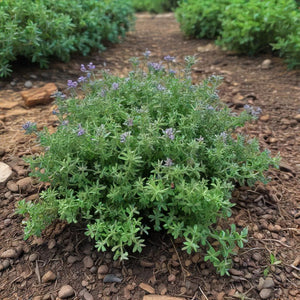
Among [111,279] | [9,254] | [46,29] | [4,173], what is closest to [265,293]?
[111,279]

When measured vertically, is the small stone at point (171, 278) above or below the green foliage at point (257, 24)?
below

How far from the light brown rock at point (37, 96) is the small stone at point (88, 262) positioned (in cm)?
209

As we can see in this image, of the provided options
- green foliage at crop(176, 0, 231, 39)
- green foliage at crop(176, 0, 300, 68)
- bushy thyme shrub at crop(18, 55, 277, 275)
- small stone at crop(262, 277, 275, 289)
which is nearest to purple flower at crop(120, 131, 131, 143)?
bushy thyme shrub at crop(18, 55, 277, 275)

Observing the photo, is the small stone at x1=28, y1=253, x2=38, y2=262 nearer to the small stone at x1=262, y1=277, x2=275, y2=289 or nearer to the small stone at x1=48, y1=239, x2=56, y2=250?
the small stone at x1=48, y1=239, x2=56, y2=250

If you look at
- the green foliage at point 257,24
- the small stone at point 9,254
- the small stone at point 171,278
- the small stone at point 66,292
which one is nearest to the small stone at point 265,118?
the green foliage at point 257,24

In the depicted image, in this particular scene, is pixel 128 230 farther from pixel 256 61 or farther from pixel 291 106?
pixel 256 61

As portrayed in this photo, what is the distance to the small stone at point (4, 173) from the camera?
2642 mm

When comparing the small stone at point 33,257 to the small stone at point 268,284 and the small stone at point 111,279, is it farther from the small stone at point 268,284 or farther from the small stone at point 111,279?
the small stone at point 268,284

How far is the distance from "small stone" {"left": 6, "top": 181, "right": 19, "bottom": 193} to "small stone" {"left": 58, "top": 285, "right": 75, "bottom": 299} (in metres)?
0.93

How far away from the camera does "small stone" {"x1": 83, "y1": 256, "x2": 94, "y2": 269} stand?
83.0 inches

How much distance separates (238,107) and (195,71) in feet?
3.91

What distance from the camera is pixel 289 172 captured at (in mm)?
2861

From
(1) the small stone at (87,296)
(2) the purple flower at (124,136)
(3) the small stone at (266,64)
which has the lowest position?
(3) the small stone at (266,64)

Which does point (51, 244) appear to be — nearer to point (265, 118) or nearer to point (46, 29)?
point (265, 118)
